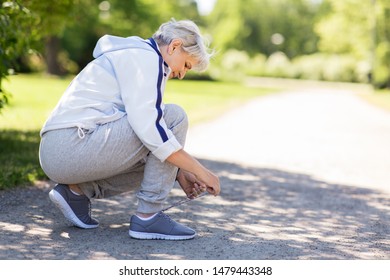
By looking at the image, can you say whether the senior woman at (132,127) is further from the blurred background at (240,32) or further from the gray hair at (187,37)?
the blurred background at (240,32)

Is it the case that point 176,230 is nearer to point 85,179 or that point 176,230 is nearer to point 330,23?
point 85,179

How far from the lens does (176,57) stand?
3727mm

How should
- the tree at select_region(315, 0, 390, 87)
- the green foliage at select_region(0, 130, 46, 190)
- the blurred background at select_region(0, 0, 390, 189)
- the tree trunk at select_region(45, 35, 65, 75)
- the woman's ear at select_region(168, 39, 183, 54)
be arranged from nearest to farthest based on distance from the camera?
the woman's ear at select_region(168, 39, 183, 54), the green foliage at select_region(0, 130, 46, 190), the blurred background at select_region(0, 0, 390, 189), the tree trunk at select_region(45, 35, 65, 75), the tree at select_region(315, 0, 390, 87)

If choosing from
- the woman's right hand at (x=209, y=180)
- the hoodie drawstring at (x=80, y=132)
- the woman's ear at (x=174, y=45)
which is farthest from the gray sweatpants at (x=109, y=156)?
the woman's ear at (x=174, y=45)

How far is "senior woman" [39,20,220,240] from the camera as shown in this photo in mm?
3504

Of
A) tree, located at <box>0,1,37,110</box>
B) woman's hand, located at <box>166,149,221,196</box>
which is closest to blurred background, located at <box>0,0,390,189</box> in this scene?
tree, located at <box>0,1,37,110</box>

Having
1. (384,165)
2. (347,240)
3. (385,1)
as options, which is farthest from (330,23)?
(347,240)

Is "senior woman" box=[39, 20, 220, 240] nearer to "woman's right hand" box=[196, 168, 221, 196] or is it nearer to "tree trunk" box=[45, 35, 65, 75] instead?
"woman's right hand" box=[196, 168, 221, 196]

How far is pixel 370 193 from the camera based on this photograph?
578 cm

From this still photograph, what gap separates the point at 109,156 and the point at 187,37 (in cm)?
83

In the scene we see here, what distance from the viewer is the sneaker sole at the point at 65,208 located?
3.76 meters

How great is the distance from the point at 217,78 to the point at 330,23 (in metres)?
9.06

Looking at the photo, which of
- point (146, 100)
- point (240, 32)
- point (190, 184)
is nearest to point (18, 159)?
point (190, 184)

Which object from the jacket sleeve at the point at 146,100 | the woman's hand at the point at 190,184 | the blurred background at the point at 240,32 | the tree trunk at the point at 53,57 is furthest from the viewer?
the tree trunk at the point at 53,57
